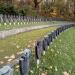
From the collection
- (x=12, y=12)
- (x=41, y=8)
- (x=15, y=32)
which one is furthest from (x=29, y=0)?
(x=15, y=32)

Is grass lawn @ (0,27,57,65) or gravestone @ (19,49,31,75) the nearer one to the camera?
gravestone @ (19,49,31,75)

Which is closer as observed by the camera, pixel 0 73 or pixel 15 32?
pixel 0 73

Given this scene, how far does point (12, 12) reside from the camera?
55562 millimetres

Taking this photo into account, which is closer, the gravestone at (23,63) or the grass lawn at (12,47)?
the gravestone at (23,63)

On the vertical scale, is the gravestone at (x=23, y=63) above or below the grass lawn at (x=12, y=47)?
above

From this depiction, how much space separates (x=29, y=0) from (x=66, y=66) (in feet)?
251

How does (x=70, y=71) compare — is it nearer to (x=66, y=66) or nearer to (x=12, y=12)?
(x=66, y=66)

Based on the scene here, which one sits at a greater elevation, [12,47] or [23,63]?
[23,63]

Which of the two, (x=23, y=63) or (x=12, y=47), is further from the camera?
(x=12, y=47)

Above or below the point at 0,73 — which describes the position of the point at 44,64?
below

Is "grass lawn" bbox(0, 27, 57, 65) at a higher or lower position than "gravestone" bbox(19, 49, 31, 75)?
lower

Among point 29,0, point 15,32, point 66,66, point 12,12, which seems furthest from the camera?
point 29,0

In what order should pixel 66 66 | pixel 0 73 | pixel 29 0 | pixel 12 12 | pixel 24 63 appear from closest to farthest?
1. pixel 0 73
2. pixel 24 63
3. pixel 66 66
4. pixel 12 12
5. pixel 29 0

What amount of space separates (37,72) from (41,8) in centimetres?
7986
